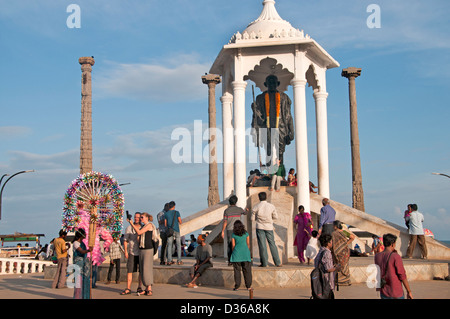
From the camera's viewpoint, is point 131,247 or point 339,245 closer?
point 339,245

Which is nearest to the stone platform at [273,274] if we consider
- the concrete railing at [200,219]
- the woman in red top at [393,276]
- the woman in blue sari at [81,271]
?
the woman in blue sari at [81,271]

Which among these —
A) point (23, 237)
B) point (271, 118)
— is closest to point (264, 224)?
point (271, 118)

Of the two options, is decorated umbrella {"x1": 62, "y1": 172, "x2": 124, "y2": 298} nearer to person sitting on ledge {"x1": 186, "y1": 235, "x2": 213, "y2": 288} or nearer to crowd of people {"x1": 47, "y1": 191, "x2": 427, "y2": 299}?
crowd of people {"x1": 47, "y1": 191, "x2": 427, "y2": 299}

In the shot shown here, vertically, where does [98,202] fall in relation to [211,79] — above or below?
below

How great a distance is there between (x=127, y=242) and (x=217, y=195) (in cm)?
3628

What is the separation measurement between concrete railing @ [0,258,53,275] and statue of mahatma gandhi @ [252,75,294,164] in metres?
11.1

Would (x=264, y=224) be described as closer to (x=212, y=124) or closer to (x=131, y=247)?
(x=131, y=247)

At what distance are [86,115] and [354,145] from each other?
2429 cm

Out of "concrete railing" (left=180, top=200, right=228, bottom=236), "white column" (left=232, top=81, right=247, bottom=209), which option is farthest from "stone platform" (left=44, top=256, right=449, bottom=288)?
"concrete railing" (left=180, top=200, right=228, bottom=236)

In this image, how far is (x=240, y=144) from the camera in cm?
1844

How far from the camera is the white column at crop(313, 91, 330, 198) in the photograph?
66.8ft

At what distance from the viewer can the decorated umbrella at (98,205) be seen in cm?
1328

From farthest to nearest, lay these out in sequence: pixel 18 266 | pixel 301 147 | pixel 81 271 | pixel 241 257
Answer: pixel 18 266
pixel 301 147
pixel 241 257
pixel 81 271
